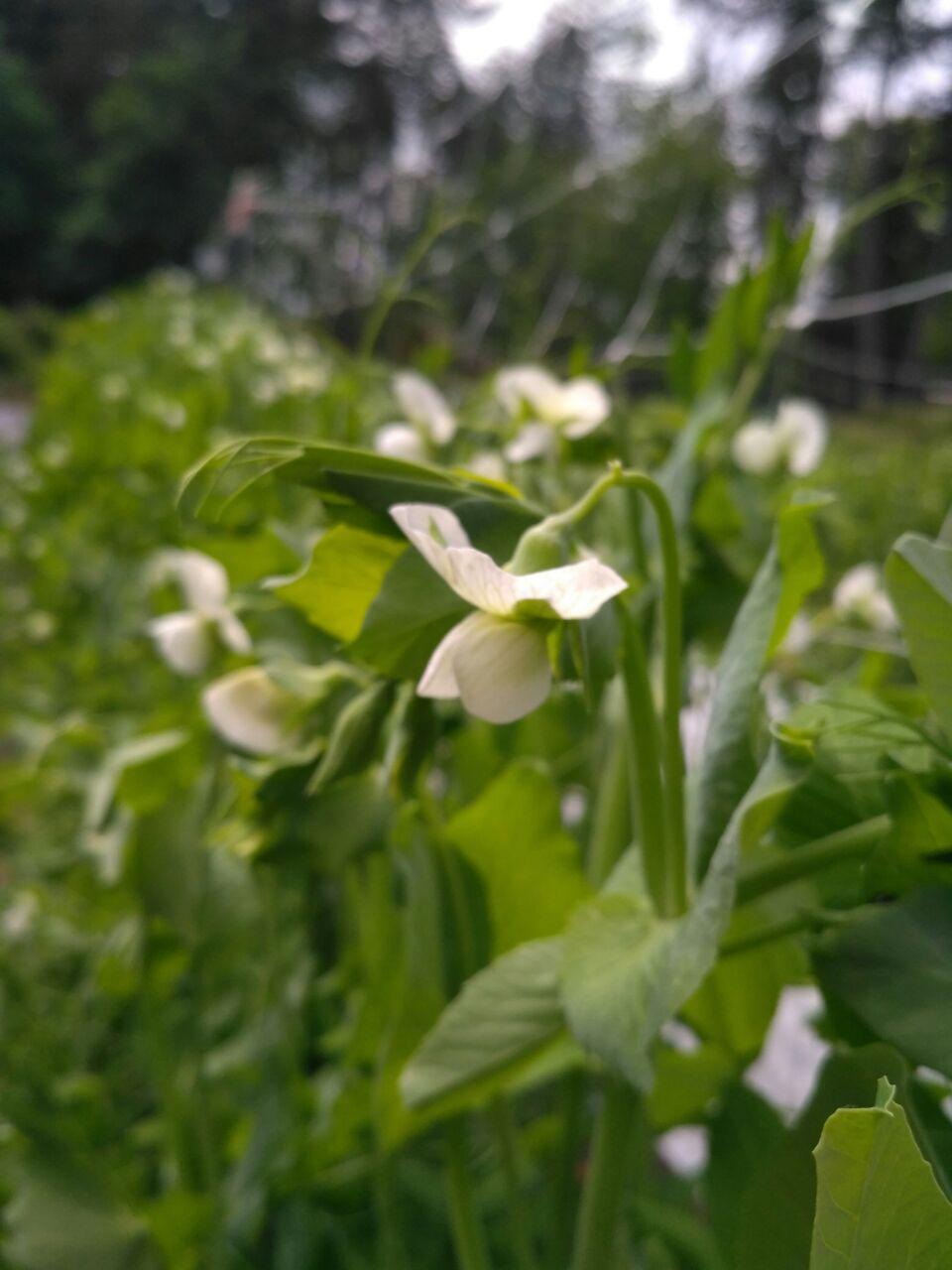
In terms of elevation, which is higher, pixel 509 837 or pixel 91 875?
pixel 509 837

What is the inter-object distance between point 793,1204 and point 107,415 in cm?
215

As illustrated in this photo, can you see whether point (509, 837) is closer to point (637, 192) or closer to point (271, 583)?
point (271, 583)

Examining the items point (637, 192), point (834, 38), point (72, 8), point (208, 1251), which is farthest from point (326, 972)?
point (72, 8)

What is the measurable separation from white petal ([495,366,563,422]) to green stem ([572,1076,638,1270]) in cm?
32

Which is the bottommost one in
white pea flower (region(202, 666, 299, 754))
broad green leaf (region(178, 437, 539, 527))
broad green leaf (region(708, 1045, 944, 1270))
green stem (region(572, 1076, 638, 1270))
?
green stem (region(572, 1076, 638, 1270))

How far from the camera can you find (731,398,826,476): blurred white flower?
2.17 ft

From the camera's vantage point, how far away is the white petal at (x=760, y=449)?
0.67 metres

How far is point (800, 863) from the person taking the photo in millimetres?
305

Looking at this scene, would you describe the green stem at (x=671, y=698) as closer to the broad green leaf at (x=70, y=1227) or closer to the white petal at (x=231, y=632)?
the white petal at (x=231, y=632)

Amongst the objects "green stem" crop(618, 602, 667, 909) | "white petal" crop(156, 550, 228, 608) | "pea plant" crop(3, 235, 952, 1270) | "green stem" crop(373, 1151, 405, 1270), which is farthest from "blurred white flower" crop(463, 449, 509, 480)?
"green stem" crop(373, 1151, 405, 1270)

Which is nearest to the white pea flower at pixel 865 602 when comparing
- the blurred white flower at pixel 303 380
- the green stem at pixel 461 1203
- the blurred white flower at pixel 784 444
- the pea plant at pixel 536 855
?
the pea plant at pixel 536 855

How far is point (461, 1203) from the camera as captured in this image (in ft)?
1.53

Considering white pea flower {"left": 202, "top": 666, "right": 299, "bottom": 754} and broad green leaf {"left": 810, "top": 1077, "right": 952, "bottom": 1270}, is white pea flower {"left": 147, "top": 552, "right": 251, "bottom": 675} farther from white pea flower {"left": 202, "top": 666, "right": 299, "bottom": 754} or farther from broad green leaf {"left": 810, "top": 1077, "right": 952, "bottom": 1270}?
broad green leaf {"left": 810, "top": 1077, "right": 952, "bottom": 1270}

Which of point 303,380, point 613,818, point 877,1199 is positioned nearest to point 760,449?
point 613,818
